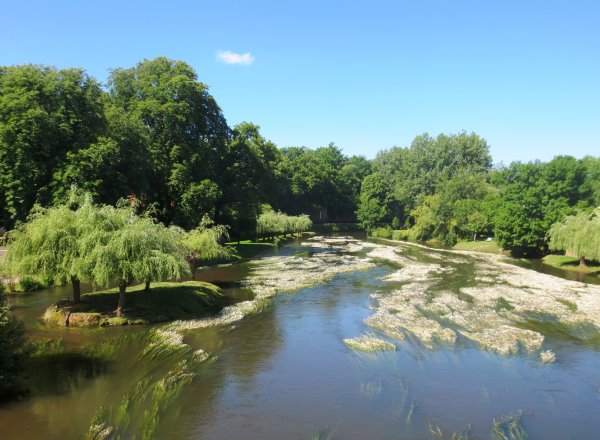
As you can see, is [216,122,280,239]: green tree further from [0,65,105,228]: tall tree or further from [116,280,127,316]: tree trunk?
[116,280,127,316]: tree trunk

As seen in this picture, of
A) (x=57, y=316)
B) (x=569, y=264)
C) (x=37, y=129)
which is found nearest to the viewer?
(x=57, y=316)

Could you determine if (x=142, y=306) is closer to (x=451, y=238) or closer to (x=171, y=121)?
(x=171, y=121)

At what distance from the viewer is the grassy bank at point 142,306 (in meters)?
29.0

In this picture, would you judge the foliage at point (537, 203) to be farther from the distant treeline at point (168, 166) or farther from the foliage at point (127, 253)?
the foliage at point (127, 253)

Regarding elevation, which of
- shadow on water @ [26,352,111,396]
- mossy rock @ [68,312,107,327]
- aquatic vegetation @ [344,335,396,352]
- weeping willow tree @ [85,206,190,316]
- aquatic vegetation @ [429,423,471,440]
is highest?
weeping willow tree @ [85,206,190,316]

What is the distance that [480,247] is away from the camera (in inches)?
3164

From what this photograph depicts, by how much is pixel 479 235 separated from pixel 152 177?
69144 millimetres

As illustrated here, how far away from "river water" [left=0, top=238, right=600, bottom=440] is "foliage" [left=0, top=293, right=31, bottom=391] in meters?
1.24

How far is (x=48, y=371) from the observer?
21281 mm

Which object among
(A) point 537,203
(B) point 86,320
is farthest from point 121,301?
(A) point 537,203

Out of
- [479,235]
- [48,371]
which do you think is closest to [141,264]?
[48,371]

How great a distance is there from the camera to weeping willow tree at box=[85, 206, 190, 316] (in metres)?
27.4

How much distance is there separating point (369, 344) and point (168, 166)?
42.3m

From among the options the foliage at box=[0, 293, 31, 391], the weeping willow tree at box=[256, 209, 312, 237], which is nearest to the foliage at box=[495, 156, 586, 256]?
the weeping willow tree at box=[256, 209, 312, 237]
